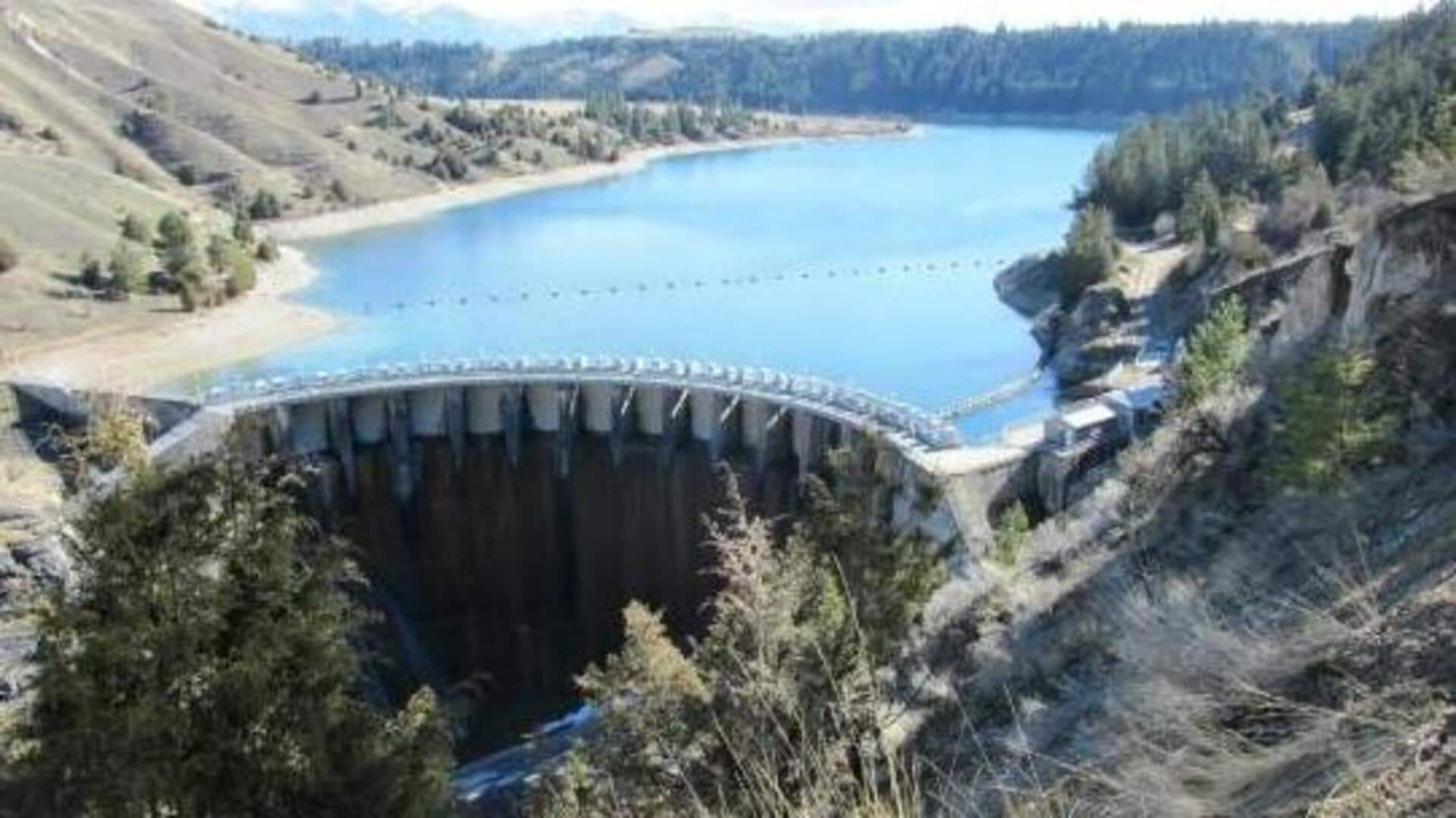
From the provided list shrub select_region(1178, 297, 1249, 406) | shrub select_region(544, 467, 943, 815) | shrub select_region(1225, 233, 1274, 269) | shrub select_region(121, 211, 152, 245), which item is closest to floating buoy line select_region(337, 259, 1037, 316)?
shrub select_region(121, 211, 152, 245)

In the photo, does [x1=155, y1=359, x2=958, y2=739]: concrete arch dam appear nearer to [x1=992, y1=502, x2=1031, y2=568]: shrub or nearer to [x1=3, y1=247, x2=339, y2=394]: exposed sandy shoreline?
[x1=992, y1=502, x2=1031, y2=568]: shrub

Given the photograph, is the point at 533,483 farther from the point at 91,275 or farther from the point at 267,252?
the point at 267,252

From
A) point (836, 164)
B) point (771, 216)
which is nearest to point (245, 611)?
point (771, 216)

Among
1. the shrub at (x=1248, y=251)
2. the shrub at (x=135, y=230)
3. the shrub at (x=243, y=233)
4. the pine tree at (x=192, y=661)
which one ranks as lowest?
the shrub at (x=243, y=233)

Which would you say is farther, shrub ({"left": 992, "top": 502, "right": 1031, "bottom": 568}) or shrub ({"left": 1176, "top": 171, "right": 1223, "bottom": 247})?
shrub ({"left": 1176, "top": 171, "right": 1223, "bottom": 247})

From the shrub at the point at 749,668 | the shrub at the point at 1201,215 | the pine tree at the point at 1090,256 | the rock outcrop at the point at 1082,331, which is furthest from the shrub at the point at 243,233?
the shrub at the point at 749,668

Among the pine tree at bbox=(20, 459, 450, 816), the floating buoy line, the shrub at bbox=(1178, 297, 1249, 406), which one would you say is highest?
the pine tree at bbox=(20, 459, 450, 816)

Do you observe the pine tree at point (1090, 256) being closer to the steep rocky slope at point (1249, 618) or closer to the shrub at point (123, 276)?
the steep rocky slope at point (1249, 618)
